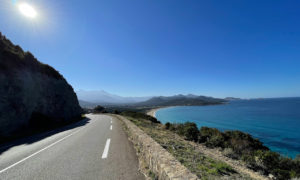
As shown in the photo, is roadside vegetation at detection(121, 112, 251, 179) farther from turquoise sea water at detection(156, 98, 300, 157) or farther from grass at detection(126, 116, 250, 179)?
turquoise sea water at detection(156, 98, 300, 157)

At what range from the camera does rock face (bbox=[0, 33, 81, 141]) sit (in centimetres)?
1054

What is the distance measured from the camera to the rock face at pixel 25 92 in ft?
34.6

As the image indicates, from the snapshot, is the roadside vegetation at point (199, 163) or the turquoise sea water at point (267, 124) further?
the turquoise sea water at point (267, 124)

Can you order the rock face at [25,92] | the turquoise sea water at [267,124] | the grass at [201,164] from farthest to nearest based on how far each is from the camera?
1. the turquoise sea water at [267,124]
2. the rock face at [25,92]
3. the grass at [201,164]

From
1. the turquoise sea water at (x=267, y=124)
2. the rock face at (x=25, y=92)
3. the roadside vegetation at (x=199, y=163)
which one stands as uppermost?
the rock face at (x=25, y=92)

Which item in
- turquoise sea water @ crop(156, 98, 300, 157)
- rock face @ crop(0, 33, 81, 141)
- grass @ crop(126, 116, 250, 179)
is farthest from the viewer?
turquoise sea water @ crop(156, 98, 300, 157)

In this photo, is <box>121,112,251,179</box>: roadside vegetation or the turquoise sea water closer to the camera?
<box>121,112,251,179</box>: roadside vegetation

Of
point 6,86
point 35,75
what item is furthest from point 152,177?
point 35,75

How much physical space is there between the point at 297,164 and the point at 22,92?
24624mm

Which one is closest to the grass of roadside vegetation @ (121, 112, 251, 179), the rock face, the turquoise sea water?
roadside vegetation @ (121, 112, 251, 179)

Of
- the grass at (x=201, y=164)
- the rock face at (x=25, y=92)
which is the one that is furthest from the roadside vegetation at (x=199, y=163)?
the rock face at (x=25, y=92)

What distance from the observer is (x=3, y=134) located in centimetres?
944

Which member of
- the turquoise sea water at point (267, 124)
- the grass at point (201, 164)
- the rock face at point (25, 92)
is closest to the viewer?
the grass at point (201, 164)

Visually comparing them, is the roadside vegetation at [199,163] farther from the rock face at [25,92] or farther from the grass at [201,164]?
the rock face at [25,92]
